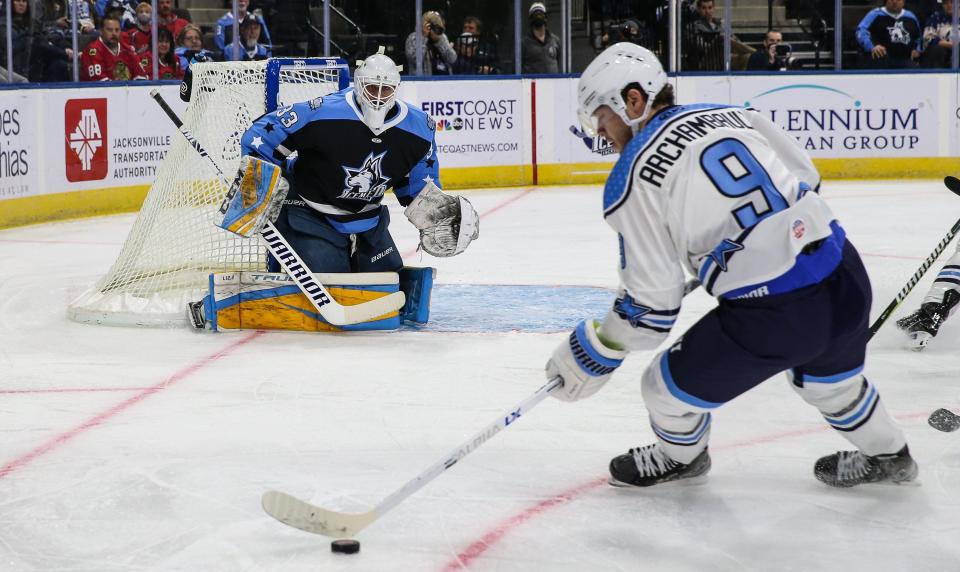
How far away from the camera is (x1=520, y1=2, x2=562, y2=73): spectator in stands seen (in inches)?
413

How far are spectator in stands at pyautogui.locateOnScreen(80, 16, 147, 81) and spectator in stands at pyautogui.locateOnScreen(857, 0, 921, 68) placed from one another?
5731 mm

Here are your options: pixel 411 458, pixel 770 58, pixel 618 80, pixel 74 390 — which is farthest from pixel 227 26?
pixel 618 80

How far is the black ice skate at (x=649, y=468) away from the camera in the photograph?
2803mm

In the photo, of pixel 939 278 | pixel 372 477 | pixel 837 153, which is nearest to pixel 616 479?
pixel 372 477

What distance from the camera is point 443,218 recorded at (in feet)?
15.6

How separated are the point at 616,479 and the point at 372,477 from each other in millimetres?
540

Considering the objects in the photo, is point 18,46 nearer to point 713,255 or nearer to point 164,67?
point 164,67

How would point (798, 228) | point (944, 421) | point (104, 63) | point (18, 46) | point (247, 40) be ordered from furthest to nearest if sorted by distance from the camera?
1. point (247, 40)
2. point (104, 63)
3. point (18, 46)
4. point (944, 421)
5. point (798, 228)

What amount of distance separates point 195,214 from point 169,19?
14.6 feet

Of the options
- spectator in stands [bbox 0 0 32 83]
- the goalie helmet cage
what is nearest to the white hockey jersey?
the goalie helmet cage

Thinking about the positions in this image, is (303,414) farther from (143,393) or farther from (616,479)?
(616,479)

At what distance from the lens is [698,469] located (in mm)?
2838

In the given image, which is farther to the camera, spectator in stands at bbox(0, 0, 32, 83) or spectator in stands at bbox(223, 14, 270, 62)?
spectator in stands at bbox(223, 14, 270, 62)

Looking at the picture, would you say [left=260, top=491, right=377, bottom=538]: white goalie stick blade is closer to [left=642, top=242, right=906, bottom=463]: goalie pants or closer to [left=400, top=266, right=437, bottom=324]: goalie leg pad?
[left=642, top=242, right=906, bottom=463]: goalie pants
